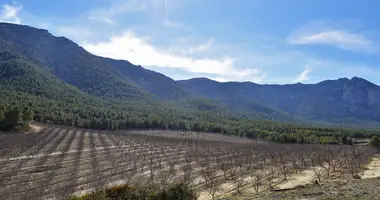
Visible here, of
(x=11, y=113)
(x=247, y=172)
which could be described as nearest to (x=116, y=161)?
(x=247, y=172)

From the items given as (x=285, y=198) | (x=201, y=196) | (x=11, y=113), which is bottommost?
(x=201, y=196)

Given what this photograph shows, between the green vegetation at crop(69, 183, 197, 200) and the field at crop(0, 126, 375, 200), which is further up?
the green vegetation at crop(69, 183, 197, 200)

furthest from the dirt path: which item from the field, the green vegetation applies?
the green vegetation

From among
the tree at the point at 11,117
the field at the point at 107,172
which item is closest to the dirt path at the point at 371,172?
the field at the point at 107,172

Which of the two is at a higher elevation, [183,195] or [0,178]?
[183,195]

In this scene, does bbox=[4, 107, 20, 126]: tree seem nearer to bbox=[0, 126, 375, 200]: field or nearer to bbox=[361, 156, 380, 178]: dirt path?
bbox=[0, 126, 375, 200]: field

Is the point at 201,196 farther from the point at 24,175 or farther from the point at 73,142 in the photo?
the point at 73,142

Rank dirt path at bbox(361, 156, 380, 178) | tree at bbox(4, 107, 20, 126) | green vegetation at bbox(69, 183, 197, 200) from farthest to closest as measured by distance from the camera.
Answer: tree at bbox(4, 107, 20, 126) < dirt path at bbox(361, 156, 380, 178) < green vegetation at bbox(69, 183, 197, 200)

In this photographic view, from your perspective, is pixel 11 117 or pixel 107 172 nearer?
pixel 107 172

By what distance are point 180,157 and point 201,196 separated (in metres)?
41.4

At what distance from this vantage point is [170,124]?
574ft

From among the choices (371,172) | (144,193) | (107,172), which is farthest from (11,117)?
(371,172)

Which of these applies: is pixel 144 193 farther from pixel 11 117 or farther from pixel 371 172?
pixel 11 117

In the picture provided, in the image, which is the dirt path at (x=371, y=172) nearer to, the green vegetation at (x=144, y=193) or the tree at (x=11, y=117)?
the green vegetation at (x=144, y=193)
